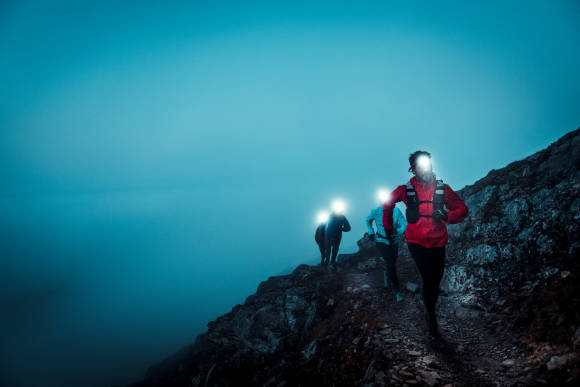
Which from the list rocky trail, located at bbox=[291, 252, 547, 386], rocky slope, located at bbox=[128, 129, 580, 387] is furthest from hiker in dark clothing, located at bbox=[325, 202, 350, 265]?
rocky trail, located at bbox=[291, 252, 547, 386]

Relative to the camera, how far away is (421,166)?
4.69m

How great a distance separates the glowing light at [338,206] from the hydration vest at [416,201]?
24.6ft

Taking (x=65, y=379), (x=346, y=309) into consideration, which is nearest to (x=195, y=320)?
(x=65, y=379)

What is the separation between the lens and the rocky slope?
3.75m

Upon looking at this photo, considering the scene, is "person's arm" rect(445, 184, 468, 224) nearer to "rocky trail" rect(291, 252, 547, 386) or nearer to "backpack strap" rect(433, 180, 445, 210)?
"backpack strap" rect(433, 180, 445, 210)

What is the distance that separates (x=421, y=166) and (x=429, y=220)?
112 centimetres

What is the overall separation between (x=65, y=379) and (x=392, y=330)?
423 ft

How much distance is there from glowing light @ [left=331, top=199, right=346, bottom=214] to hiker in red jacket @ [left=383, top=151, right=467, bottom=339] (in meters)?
7.45

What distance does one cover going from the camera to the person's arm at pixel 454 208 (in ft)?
15.2

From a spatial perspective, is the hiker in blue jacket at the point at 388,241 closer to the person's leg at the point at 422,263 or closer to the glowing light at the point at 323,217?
the person's leg at the point at 422,263

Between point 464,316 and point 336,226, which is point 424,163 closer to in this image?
point 464,316

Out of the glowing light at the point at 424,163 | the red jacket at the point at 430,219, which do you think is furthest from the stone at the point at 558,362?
the glowing light at the point at 424,163

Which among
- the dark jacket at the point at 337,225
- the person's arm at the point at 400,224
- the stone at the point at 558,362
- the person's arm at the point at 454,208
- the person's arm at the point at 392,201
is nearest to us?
the stone at the point at 558,362

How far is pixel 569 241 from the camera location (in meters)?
5.62
